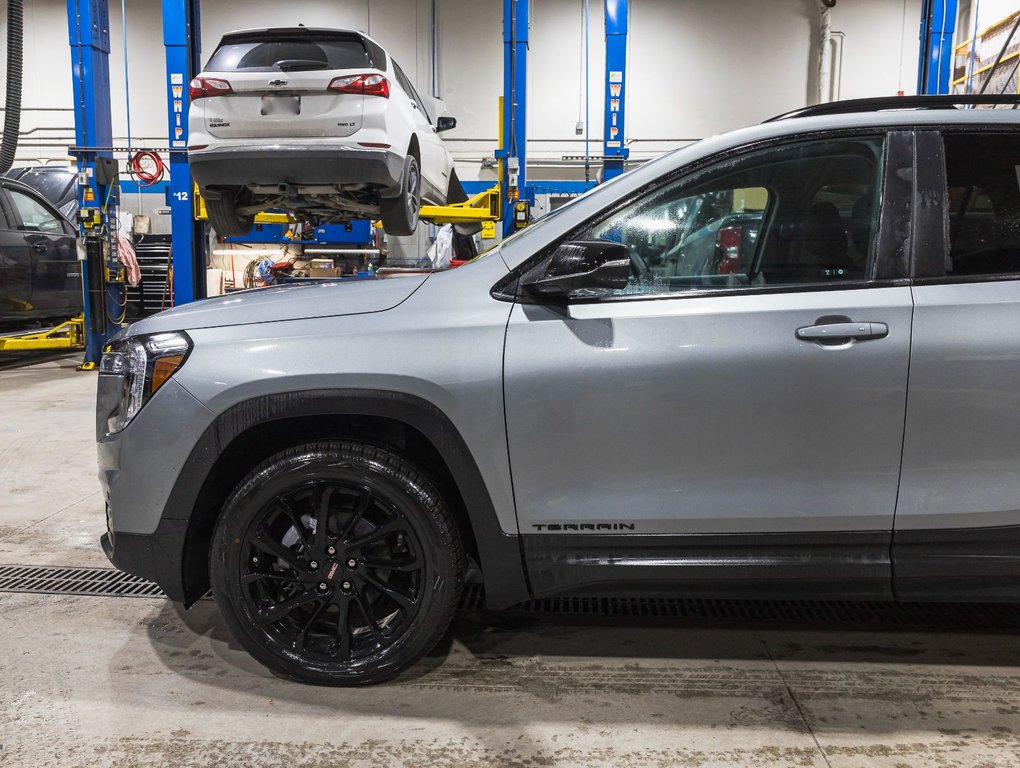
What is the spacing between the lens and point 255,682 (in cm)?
241

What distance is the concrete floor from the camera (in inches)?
80.0

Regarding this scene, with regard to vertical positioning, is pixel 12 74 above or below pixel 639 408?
above

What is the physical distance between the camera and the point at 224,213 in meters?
6.21

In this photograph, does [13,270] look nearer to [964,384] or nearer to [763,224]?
[763,224]

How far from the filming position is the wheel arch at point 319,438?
7.14ft


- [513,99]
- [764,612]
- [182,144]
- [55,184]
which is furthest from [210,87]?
[55,184]

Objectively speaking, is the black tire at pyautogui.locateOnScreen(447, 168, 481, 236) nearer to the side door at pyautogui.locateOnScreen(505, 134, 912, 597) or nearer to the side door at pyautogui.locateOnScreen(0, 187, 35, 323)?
the side door at pyautogui.locateOnScreen(0, 187, 35, 323)

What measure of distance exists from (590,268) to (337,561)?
1.10 m

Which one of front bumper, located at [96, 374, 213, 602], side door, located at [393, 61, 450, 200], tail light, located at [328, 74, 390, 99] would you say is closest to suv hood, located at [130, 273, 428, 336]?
front bumper, located at [96, 374, 213, 602]

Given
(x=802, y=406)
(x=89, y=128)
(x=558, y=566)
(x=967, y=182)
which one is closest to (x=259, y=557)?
(x=558, y=566)

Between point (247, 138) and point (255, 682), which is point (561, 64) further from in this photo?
point (255, 682)

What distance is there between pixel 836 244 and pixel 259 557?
1.88 metres

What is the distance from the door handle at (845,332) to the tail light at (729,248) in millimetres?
277

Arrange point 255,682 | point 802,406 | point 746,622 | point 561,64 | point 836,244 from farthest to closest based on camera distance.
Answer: point 561,64
point 746,622
point 255,682
point 836,244
point 802,406
